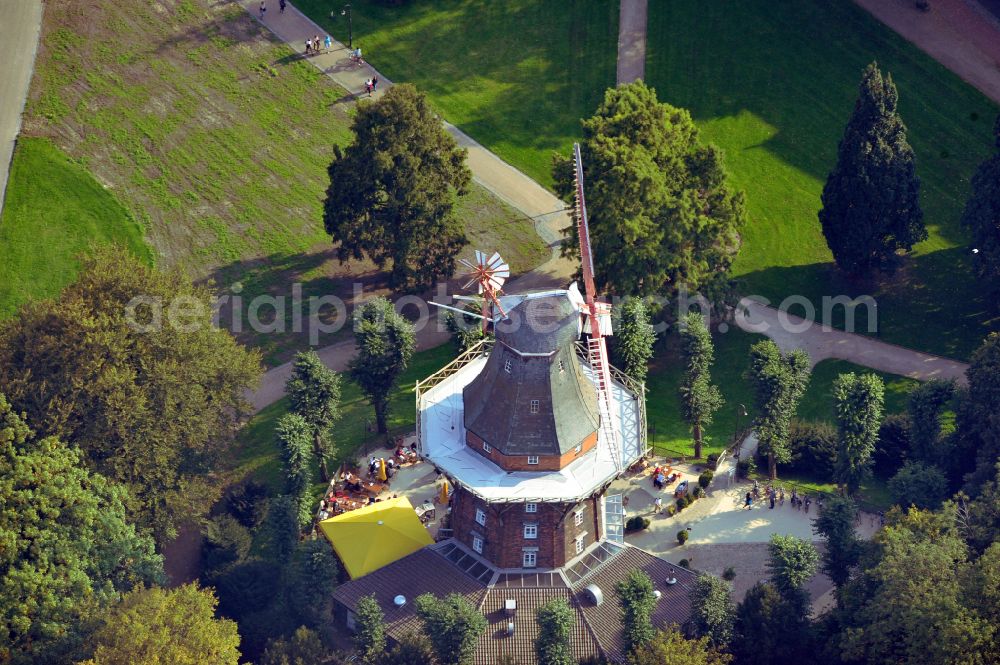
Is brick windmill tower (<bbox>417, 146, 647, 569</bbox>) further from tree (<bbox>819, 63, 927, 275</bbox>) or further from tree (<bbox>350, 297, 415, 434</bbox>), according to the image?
tree (<bbox>819, 63, 927, 275</bbox>)

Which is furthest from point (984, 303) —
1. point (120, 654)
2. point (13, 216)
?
point (13, 216)

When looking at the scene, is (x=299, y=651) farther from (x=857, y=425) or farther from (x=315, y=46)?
(x=315, y=46)

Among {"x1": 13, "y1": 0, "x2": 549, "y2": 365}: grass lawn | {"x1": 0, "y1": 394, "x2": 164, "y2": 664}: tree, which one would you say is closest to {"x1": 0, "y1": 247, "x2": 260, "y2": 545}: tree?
{"x1": 0, "y1": 394, "x2": 164, "y2": 664}: tree

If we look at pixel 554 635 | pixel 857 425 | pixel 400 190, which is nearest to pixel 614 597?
pixel 554 635

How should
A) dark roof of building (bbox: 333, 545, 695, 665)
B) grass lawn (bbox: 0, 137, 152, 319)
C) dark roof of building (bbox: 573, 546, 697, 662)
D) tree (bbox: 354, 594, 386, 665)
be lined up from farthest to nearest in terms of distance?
grass lawn (bbox: 0, 137, 152, 319)
dark roof of building (bbox: 573, 546, 697, 662)
dark roof of building (bbox: 333, 545, 695, 665)
tree (bbox: 354, 594, 386, 665)

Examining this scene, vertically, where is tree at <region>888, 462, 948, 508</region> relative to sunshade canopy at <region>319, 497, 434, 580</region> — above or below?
above

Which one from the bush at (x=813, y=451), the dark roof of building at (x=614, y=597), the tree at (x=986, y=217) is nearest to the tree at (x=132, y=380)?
the dark roof of building at (x=614, y=597)

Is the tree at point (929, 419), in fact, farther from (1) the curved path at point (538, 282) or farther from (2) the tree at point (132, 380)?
(2) the tree at point (132, 380)

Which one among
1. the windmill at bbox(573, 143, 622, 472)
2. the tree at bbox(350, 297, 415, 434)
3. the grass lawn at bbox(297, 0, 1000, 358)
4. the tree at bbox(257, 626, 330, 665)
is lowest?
the tree at bbox(257, 626, 330, 665)
